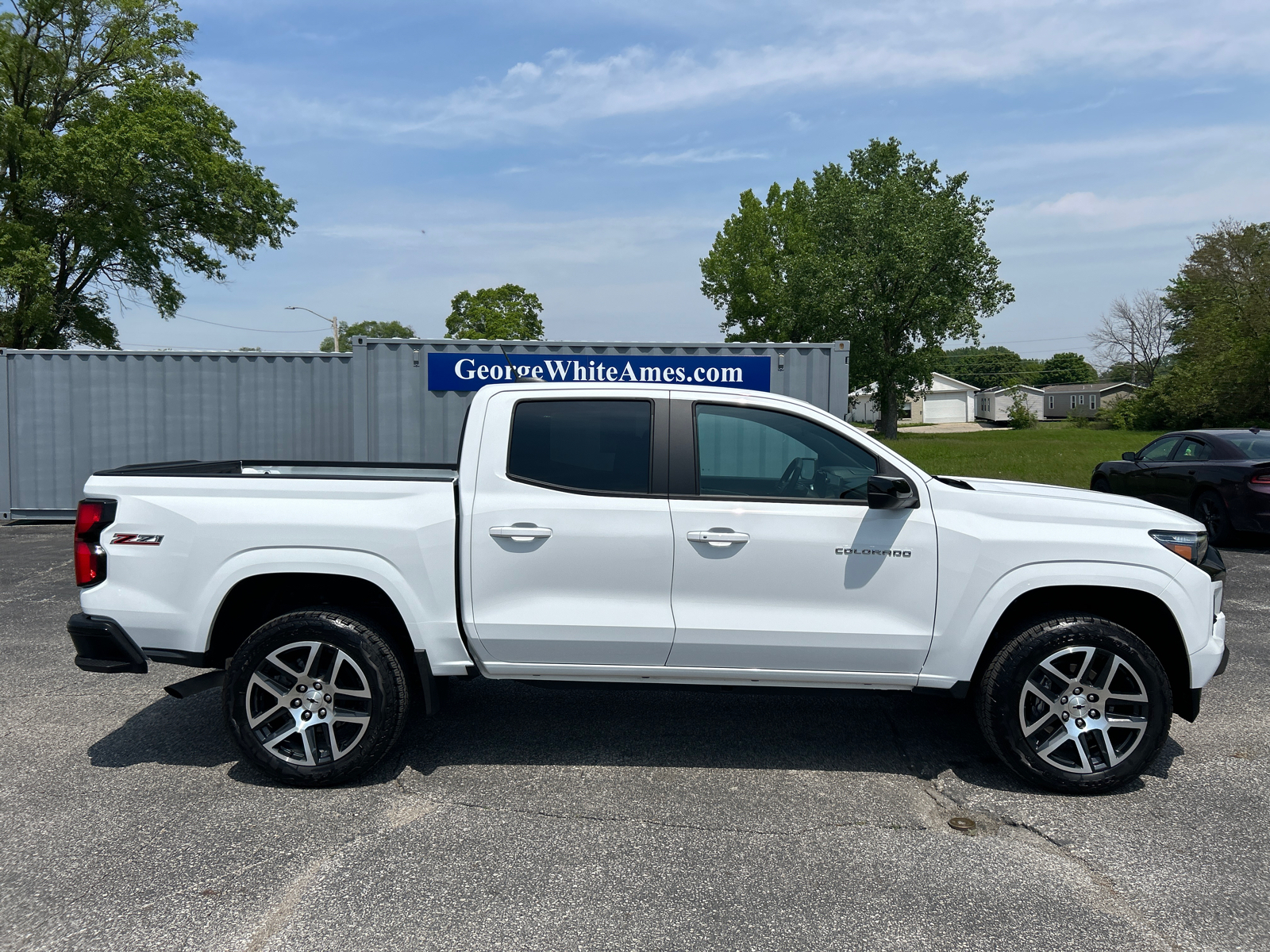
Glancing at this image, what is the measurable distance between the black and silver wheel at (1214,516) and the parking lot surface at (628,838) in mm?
6412

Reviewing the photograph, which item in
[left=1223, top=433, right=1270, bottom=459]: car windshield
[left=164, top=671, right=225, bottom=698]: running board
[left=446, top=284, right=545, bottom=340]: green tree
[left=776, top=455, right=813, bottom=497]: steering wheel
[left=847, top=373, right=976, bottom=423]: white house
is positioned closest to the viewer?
[left=164, top=671, right=225, bottom=698]: running board

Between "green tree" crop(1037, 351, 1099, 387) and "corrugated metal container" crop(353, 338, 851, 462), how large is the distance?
5489 inches

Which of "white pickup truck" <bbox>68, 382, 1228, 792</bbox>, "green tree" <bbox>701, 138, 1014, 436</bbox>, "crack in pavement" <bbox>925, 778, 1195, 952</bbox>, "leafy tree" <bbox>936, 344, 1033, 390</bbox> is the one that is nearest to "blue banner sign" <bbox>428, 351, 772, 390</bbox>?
"white pickup truck" <bbox>68, 382, 1228, 792</bbox>

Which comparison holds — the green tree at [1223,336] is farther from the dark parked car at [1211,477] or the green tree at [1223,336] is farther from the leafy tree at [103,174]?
the leafy tree at [103,174]

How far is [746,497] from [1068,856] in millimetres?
1914

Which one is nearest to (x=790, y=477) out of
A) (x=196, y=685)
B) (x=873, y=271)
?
(x=196, y=685)

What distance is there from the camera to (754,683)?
13.6 feet

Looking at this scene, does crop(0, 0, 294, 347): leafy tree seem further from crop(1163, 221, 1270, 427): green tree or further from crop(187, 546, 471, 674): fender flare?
crop(1163, 221, 1270, 427): green tree

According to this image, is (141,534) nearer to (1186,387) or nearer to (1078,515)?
(1078,515)

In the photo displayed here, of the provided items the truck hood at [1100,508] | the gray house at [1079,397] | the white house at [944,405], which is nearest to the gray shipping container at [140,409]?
the truck hood at [1100,508]

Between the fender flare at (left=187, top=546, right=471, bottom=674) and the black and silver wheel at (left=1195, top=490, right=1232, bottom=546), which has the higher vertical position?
the fender flare at (left=187, top=546, right=471, bottom=674)

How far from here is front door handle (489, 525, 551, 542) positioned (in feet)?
13.3

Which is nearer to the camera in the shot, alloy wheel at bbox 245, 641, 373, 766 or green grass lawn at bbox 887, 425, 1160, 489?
alloy wheel at bbox 245, 641, 373, 766

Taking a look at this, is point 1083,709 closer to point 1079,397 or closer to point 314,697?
point 314,697
